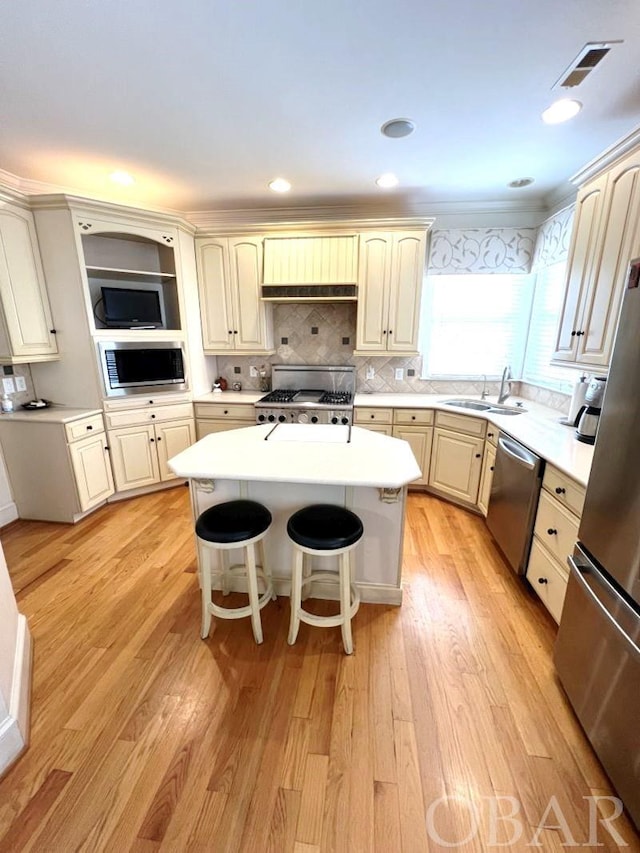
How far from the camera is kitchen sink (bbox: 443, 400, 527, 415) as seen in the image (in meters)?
3.05

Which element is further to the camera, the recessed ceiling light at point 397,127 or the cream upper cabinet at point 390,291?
the cream upper cabinet at point 390,291

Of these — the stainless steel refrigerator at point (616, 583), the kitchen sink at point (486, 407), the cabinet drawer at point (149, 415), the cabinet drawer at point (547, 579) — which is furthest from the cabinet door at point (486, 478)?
the cabinet drawer at point (149, 415)

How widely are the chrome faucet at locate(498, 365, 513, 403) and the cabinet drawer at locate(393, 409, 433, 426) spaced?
27.0 inches

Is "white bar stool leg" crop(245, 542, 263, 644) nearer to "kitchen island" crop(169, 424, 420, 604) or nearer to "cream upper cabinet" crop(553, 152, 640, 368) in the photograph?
"kitchen island" crop(169, 424, 420, 604)

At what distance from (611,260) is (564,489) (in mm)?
1274

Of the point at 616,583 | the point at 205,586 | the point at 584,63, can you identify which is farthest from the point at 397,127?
the point at 205,586

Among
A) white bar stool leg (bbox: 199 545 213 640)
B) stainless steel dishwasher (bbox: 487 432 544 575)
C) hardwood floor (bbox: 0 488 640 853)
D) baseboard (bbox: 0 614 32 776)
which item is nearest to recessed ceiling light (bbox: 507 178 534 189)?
stainless steel dishwasher (bbox: 487 432 544 575)

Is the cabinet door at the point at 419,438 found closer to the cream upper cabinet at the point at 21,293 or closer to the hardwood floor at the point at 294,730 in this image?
the hardwood floor at the point at 294,730

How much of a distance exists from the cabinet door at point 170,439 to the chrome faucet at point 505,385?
3056 mm

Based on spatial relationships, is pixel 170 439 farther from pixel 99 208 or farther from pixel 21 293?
pixel 99 208

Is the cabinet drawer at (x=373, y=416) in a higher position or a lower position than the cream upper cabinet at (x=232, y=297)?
lower

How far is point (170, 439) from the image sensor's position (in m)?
3.39

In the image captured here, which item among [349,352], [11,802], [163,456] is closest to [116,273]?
[163,456]

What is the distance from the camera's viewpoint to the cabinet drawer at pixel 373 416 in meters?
3.24
